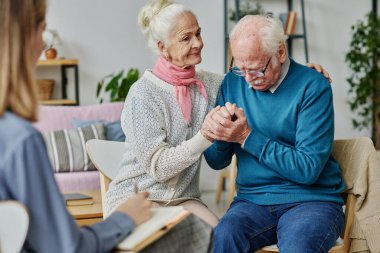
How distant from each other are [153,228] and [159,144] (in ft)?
3.07

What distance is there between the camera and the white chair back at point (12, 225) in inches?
55.0

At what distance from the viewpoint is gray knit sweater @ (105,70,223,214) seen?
247cm

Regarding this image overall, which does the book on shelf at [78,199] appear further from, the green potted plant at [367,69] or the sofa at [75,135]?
the green potted plant at [367,69]

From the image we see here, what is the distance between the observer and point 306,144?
2439 millimetres

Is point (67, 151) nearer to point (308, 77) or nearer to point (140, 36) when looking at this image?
point (140, 36)

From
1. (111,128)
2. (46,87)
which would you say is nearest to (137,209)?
(111,128)

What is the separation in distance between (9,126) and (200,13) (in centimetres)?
575

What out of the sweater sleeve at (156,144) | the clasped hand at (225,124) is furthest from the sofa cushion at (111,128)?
the clasped hand at (225,124)

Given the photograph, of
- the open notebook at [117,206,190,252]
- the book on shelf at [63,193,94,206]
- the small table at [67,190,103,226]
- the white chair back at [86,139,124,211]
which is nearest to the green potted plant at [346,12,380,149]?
the book on shelf at [63,193,94,206]

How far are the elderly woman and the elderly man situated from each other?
0.37 ft

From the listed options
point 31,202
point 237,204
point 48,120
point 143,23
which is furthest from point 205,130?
point 48,120

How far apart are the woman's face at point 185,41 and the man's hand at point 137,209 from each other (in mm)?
1066

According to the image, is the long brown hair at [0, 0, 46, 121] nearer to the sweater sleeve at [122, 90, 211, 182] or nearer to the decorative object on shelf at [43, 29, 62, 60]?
the sweater sleeve at [122, 90, 211, 182]

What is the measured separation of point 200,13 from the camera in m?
7.03
